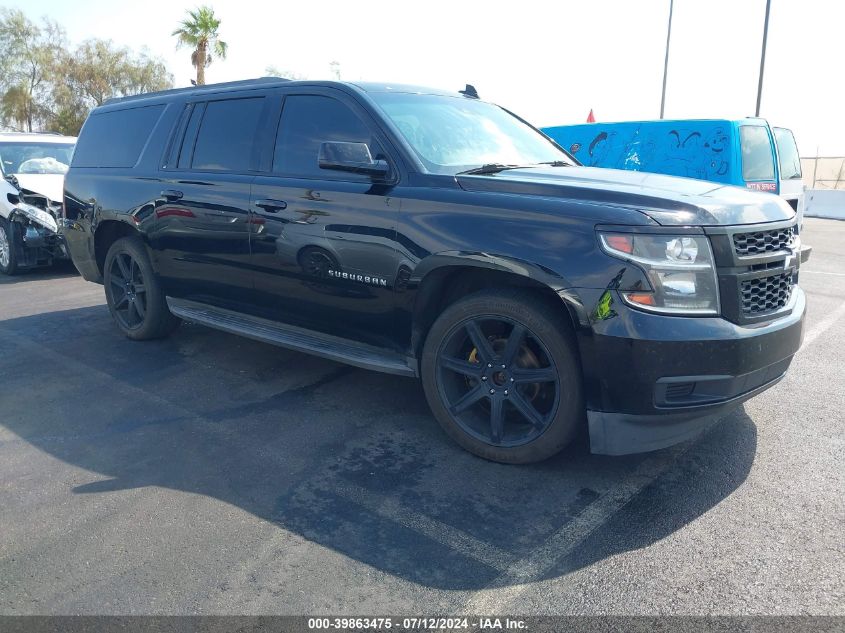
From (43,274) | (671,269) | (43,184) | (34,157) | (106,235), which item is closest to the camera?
(671,269)

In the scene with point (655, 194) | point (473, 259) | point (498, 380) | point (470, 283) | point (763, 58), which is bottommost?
point (498, 380)

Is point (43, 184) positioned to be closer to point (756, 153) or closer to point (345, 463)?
point (345, 463)

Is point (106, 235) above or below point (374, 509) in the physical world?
above

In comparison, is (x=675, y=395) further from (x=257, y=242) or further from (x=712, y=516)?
(x=257, y=242)

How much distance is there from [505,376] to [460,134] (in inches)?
63.4

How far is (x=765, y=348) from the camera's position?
124 inches

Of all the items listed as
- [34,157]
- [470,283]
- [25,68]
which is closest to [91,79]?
[25,68]

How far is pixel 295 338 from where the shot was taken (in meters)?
4.39

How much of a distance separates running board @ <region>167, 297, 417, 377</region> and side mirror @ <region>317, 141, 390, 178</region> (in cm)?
101

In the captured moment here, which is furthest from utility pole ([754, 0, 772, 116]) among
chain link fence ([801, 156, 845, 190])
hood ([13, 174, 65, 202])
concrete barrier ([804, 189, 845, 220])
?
hood ([13, 174, 65, 202])

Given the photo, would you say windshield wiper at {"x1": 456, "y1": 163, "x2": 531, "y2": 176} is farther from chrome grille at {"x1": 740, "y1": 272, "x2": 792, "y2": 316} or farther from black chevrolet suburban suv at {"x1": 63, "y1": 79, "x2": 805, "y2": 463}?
chrome grille at {"x1": 740, "y1": 272, "x2": 792, "y2": 316}

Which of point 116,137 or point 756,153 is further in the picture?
point 756,153

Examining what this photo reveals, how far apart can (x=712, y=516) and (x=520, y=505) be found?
816 mm

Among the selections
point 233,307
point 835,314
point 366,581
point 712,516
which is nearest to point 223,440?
point 233,307
